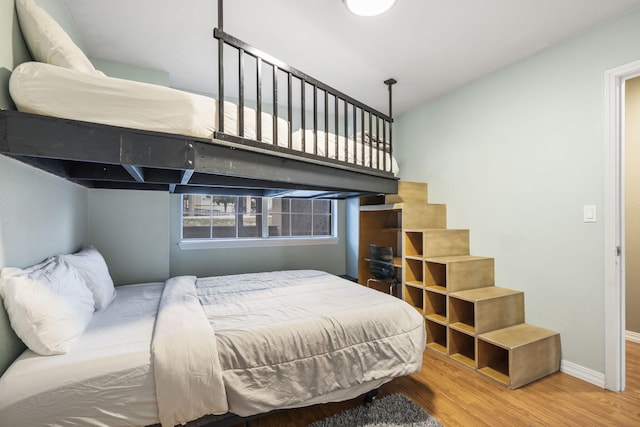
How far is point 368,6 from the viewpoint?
1829mm

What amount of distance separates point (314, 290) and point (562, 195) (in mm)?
2160

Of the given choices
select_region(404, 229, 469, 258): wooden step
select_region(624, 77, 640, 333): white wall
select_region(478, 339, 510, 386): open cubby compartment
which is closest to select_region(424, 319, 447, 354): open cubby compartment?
select_region(478, 339, 510, 386): open cubby compartment

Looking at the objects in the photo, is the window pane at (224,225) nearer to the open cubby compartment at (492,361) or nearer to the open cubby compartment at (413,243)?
the open cubby compartment at (413,243)

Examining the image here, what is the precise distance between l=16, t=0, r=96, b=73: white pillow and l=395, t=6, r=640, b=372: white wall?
10.6 feet

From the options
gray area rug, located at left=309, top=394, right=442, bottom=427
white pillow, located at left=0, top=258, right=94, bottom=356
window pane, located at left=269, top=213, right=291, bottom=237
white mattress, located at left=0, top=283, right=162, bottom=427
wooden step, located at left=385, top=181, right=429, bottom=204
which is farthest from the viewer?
window pane, located at left=269, top=213, right=291, bottom=237

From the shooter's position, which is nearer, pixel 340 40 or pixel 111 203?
pixel 340 40

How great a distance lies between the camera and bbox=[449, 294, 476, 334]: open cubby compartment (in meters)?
2.57

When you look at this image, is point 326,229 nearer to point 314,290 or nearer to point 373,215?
point 373,215

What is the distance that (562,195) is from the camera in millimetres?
2342

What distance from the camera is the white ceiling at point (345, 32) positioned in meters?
1.96

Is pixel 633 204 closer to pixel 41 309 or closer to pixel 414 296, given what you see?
pixel 414 296

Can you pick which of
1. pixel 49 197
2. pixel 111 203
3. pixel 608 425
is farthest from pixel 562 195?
pixel 111 203

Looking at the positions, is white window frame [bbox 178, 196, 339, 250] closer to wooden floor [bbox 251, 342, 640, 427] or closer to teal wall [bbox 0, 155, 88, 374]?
teal wall [bbox 0, 155, 88, 374]

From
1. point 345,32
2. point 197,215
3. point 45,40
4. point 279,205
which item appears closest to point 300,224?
point 279,205
